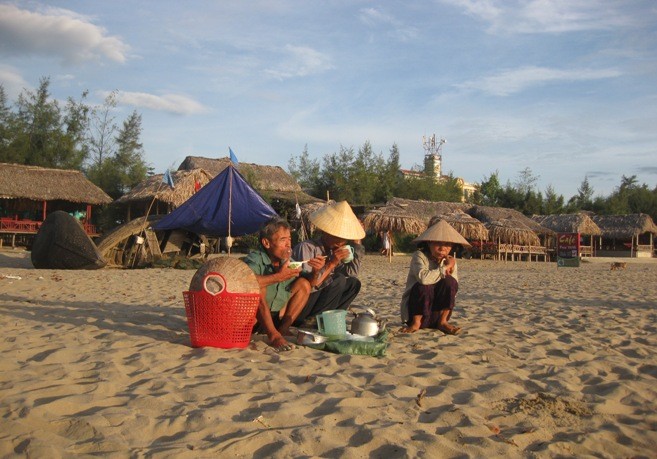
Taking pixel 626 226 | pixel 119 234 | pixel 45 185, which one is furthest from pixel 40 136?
pixel 626 226

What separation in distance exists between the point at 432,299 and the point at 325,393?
75.5 inches

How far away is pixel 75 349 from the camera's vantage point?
11.3 feet

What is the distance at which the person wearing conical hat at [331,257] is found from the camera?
3.91 metres

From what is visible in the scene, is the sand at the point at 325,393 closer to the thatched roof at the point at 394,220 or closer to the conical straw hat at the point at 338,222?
the conical straw hat at the point at 338,222

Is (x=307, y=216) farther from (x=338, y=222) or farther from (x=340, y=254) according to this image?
(x=340, y=254)

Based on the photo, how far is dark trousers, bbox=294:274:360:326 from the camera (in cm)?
412

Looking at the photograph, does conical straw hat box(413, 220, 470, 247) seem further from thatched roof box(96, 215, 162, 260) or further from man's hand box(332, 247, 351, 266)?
thatched roof box(96, 215, 162, 260)

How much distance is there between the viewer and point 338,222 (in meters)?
4.03

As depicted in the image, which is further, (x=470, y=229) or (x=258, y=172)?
(x=258, y=172)

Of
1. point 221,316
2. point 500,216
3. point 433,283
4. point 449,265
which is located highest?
point 500,216

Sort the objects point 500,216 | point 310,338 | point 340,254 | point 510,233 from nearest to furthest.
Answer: point 310,338, point 340,254, point 510,233, point 500,216

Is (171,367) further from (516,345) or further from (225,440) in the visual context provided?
(516,345)

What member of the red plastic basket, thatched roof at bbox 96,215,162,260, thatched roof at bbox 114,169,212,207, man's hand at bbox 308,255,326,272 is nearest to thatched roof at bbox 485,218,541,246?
thatched roof at bbox 114,169,212,207

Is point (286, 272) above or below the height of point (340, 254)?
below
